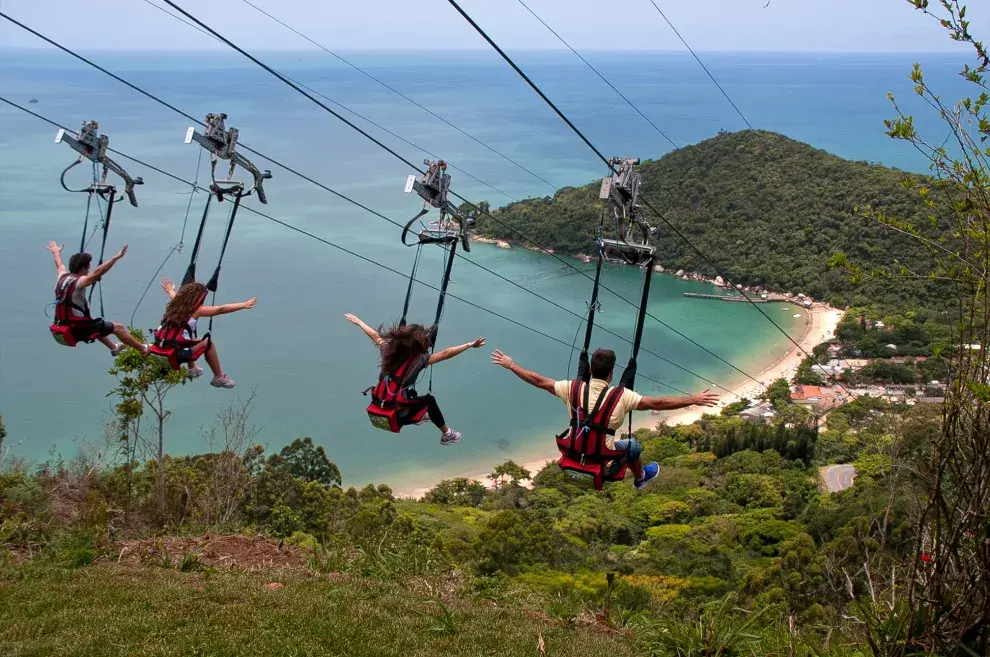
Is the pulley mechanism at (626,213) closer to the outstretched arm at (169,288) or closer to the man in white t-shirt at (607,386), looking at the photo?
the man in white t-shirt at (607,386)

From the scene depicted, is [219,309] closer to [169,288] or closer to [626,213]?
[169,288]

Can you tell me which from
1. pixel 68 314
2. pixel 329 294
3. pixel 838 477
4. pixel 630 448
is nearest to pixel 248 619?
pixel 630 448

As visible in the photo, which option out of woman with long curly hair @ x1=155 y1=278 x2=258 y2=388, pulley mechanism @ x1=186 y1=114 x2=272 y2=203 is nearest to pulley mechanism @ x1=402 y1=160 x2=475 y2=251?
pulley mechanism @ x1=186 y1=114 x2=272 y2=203

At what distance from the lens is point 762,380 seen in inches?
1641

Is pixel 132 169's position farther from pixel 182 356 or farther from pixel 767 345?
pixel 182 356

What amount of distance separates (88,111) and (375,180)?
39.6 meters

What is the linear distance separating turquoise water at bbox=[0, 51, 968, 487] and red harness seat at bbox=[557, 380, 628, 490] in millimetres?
15079

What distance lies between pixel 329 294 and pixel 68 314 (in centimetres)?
4106

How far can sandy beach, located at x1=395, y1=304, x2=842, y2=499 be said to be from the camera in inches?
1327

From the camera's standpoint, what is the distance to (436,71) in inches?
6225

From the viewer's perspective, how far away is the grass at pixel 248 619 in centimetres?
535

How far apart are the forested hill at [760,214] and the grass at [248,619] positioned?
147 feet

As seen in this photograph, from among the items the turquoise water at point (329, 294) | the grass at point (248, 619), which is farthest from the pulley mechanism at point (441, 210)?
the turquoise water at point (329, 294)

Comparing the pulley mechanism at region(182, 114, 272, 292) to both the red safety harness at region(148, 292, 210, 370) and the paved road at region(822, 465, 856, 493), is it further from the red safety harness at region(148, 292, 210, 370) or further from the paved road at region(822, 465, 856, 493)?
the paved road at region(822, 465, 856, 493)
